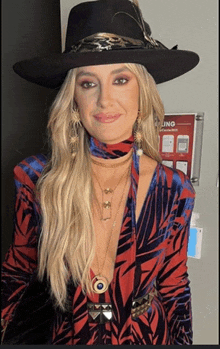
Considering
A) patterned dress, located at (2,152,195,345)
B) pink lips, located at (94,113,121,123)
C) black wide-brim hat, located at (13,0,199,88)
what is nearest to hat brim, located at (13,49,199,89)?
black wide-brim hat, located at (13,0,199,88)

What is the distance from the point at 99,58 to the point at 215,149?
458mm

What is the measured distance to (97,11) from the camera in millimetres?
612

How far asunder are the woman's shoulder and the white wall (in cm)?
41

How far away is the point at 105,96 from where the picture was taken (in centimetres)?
63

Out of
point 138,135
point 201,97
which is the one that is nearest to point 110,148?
point 138,135

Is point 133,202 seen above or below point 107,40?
below

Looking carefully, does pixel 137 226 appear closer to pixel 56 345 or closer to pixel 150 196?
pixel 150 196

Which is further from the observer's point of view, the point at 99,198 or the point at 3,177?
the point at 3,177

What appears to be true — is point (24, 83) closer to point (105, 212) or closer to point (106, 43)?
point (106, 43)

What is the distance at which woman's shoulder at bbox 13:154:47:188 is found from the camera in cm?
75

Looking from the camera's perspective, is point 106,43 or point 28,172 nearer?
point 106,43

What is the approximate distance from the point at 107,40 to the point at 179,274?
0.66 metres

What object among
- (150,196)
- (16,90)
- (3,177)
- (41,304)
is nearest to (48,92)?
(16,90)

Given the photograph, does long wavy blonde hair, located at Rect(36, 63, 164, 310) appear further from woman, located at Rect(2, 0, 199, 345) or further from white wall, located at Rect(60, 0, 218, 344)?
white wall, located at Rect(60, 0, 218, 344)
